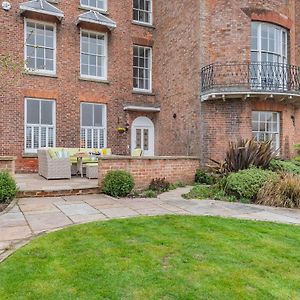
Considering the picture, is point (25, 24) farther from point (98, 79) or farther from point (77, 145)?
point (77, 145)

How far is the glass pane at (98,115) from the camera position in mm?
15695

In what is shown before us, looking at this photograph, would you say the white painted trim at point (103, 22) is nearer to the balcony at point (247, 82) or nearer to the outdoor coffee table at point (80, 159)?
the balcony at point (247, 82)

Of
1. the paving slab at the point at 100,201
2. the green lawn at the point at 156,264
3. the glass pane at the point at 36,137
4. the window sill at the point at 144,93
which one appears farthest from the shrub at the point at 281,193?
the glass pane at the point at 36,137

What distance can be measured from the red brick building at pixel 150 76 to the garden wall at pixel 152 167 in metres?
1.67

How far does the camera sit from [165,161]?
11109 millimetres

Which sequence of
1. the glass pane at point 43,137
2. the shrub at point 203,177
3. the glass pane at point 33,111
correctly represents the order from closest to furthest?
1. the shrub at point 203,177
2. the glass pane at point 33,111
3. the glass pane at point 43,137

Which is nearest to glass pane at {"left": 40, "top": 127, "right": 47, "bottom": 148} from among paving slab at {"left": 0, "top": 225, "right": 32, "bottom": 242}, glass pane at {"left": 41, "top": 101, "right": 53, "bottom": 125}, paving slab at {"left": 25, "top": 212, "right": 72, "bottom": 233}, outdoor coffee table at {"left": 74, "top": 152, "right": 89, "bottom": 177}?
glass pane at {"left": 41, "top": 101, "right": 53, "bottom": 125}

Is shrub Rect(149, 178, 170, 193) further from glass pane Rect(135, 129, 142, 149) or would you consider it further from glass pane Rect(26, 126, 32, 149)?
glass pane Rect(26, 126, 32, 149)

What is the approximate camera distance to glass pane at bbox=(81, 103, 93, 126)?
1541 centimetres

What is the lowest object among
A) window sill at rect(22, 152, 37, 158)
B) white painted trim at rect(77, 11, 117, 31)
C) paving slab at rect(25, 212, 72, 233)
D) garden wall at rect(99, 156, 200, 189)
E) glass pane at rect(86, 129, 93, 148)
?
paving slab at rect(25, 212, 72, 233)

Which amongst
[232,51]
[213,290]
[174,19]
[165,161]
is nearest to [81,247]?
[213,290]

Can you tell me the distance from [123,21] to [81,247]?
46.0 feet

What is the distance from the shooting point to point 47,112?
14.6 metres

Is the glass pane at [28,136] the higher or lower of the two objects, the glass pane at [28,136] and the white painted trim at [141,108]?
the lower
